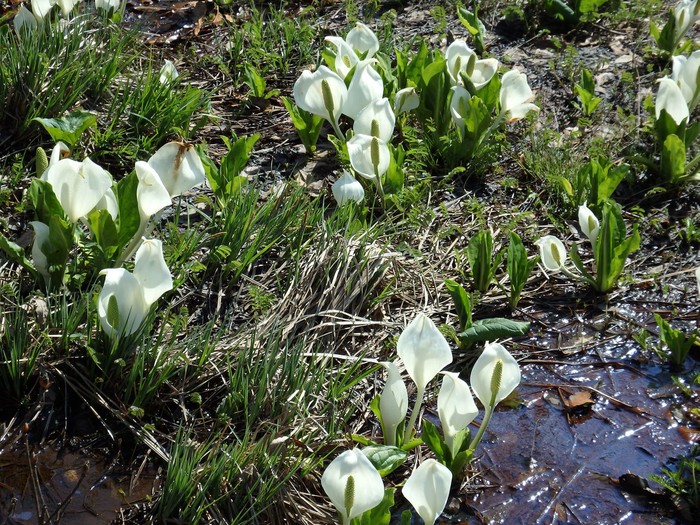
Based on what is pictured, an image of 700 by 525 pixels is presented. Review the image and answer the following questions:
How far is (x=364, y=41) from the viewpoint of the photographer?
3500 mm

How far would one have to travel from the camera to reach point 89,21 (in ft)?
12.3

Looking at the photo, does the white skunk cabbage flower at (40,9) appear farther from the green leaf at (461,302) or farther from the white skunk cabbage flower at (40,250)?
the green leaf at (461,302)

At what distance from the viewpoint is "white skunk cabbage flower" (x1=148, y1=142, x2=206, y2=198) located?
2.39m

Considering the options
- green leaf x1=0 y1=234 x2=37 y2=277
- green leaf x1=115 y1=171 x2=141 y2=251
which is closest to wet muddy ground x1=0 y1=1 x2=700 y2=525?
green leaf x1=0 y1=234 x2=37 y2=277

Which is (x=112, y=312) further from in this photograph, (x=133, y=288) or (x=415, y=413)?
(x=415, y=413)

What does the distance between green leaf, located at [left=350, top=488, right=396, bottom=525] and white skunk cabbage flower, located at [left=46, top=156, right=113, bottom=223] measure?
1151 millimetres

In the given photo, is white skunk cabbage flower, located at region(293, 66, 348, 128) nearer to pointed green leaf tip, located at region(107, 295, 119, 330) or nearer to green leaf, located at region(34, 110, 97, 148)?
green leaf, located at region(34, 110, 97, 148)

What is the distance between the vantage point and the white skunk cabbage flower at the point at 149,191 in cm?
222

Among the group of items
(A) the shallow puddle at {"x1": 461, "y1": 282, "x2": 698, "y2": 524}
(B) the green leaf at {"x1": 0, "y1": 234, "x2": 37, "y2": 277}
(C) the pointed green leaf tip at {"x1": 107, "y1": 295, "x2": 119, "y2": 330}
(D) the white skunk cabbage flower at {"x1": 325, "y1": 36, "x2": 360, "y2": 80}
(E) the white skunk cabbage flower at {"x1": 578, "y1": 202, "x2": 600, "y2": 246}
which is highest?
(D) the white skunk cabbage flower at {"x1": 325, "y1": 36, "x2": 360, "y2": 80}

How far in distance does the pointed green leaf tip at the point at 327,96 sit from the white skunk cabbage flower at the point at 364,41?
0.53 m

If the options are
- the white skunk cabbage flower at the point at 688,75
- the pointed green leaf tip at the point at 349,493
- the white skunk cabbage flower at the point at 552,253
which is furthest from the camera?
the white skunk cabbage flower at the point at 688,75

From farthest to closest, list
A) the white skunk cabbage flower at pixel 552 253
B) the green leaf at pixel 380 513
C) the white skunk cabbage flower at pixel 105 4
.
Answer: the white skunk cabbage flower at pixel 105 4 < the white skunk cabbage flower at pixel 552 253 < the green leaf at pixel 380 513

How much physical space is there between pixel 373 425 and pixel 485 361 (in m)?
0.48

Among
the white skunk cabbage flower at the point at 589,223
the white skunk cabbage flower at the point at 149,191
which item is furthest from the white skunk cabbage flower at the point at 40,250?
the white skunk cabbage flower at the point at 589,223
